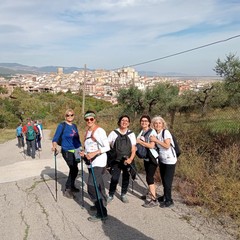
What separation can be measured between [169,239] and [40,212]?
2.34m

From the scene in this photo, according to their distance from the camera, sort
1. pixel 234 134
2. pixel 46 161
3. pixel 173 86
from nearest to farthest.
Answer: pixel 234 134, pixel 46 161, pixel 173 86

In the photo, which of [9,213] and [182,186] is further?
[182,186]

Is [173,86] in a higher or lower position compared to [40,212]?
A: higher

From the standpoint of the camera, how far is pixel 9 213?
501cm

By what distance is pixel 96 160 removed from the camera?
4.52 m

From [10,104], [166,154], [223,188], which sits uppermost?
[166,154]

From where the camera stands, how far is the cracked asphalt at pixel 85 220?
4078 mm

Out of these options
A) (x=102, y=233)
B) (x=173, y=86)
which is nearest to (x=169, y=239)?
(x=102, y=233)

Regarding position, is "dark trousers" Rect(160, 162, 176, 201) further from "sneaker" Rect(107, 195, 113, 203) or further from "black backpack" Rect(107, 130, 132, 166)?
"sneaker" Rect(107, 195, 113, 203)

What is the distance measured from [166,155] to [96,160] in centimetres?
122

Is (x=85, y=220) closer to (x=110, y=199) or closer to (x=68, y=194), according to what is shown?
(x=110, y=199)

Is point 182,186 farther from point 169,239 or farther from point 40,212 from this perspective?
point 40,212

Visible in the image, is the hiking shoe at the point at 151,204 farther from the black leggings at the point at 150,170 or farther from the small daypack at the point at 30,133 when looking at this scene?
the small daypack at the point at 30,133

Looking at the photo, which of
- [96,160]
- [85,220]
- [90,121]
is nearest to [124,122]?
[90,121]
